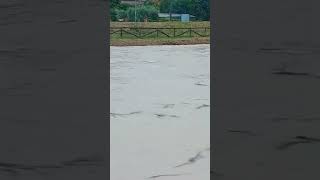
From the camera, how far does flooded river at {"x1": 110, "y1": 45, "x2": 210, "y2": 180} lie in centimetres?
325

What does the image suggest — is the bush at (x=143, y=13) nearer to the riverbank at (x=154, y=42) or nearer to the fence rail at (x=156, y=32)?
the fence rail at (x=156, y=32)

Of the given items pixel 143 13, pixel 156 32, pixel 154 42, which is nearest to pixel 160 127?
pixel 154 42

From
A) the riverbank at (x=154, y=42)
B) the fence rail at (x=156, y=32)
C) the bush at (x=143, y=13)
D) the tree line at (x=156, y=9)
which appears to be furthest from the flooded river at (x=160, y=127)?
the bush at (x=143, y=13)

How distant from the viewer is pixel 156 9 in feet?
105

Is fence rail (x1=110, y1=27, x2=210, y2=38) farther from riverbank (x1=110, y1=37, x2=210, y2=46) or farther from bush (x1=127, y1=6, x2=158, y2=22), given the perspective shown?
bush (x1=127, y1=6, x2=158, y2=22)

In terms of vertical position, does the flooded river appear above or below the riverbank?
below

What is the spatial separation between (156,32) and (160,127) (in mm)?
17734

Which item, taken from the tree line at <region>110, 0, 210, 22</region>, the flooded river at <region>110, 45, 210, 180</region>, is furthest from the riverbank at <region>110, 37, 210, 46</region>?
the flooded river at <region>110, 45, 210, 180</region>

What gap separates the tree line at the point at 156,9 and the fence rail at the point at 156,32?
390 centimetres

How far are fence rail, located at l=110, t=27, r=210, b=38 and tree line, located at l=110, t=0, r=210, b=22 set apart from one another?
390 cm

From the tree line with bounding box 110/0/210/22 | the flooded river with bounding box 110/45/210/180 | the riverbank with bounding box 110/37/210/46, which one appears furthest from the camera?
the tree line with bounding box 110/0/210/22
